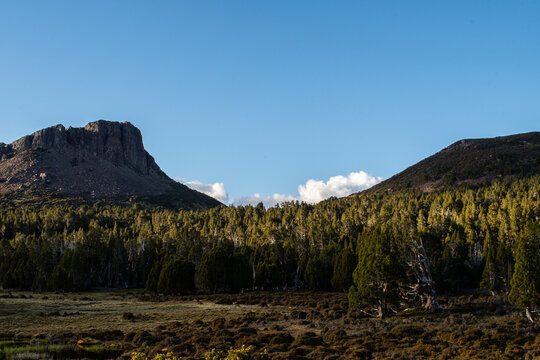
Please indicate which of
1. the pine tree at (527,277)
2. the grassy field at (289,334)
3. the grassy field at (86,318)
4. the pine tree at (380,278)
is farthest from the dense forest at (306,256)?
the grassy field at (86,318)

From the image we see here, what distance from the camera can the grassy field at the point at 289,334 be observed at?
23344mm

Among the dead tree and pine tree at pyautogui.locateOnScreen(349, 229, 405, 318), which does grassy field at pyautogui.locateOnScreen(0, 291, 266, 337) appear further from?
the dead tree

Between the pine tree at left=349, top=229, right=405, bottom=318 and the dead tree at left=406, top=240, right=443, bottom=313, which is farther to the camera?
the dead tree at left=406, top=240, right=443, bottom=313

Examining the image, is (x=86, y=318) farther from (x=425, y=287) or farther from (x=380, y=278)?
(x=425, y=287)

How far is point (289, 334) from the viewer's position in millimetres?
30297

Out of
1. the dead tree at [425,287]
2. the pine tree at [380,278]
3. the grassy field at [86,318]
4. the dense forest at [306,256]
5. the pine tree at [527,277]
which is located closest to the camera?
the pine tree at [527,277]

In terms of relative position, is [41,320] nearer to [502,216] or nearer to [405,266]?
[405,266]

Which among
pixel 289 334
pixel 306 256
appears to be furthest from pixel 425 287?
pixel 306 256

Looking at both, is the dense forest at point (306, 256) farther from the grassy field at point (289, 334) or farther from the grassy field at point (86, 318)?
the grassy field at point (86, 318)

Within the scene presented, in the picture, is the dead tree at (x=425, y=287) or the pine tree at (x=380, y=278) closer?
the pine tree at (x=380, y=278)

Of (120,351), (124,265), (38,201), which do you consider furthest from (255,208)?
(120,351)

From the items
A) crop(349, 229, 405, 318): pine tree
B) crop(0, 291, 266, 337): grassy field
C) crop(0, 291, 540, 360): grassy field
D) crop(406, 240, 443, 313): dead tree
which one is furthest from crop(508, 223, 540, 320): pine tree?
crop(0, 291, 266, 337): grassy field

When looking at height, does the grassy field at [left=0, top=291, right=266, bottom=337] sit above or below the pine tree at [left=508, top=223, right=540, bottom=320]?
below

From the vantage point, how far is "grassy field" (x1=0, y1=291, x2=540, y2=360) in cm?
2334
